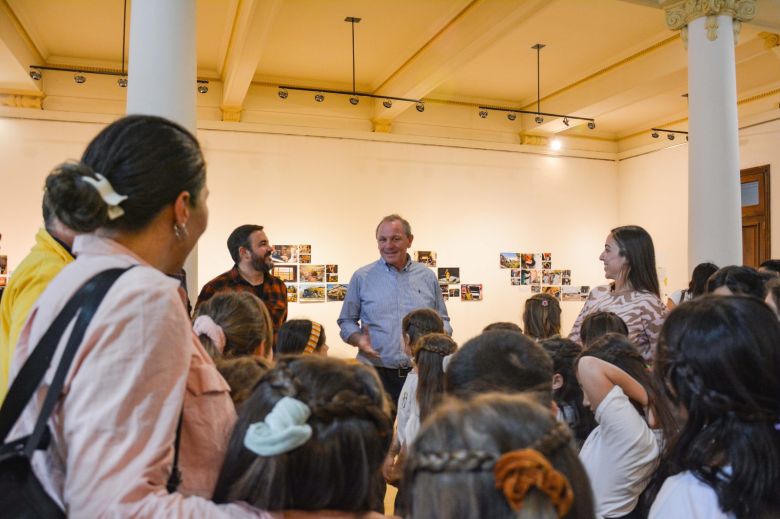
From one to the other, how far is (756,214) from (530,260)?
3544 mm

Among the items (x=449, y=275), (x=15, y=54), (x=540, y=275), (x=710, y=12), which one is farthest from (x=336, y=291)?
(x=710, y=12)

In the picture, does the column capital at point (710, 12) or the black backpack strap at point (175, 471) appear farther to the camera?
the column capital at point (710, 12)

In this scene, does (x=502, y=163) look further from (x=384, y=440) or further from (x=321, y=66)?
(x=384, y=440)

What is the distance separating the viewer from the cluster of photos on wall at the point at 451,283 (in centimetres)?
1040

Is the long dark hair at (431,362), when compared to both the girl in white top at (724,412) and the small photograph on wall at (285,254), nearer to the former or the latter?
the girl in white top at (724,412)

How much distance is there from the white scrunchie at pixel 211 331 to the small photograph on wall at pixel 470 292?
866 centimetres

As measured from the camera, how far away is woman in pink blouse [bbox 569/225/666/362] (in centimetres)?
308

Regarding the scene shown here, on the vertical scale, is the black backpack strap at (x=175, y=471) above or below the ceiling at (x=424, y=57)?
below

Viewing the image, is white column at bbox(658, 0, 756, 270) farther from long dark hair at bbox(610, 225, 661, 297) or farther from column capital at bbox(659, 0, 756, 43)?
long dark hair at bbox(610, 225, 661, 297)

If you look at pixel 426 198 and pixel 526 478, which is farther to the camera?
pixel 426 198

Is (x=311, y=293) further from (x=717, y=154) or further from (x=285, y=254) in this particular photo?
(x=717, y=154)

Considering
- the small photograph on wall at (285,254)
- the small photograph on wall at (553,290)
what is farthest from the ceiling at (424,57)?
the small photograph on wall at (553,290)

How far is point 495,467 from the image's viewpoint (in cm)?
84

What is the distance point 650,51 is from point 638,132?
3534mm
